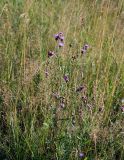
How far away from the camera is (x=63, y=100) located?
2.40 m

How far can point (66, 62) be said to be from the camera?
9.11 ft

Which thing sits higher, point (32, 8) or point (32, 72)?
point (32, 8)

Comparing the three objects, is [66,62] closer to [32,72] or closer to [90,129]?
[32,72]

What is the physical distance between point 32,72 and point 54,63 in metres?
0.19

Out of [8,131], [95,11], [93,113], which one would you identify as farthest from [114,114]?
[95,11]

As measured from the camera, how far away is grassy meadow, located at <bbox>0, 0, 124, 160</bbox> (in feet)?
7.46

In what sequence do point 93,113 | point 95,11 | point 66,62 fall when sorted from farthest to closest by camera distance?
point 95,11 < point 66,62 < point 93,113

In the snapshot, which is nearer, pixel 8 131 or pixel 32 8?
pixel 8 131

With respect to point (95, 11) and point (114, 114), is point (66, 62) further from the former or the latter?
point (95, 11)

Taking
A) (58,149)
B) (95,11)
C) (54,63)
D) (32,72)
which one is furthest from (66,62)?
(95,11)

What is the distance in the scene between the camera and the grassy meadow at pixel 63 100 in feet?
7.46

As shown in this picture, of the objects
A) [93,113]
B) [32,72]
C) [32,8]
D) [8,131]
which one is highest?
[32,8]

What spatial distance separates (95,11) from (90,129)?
1.67 metres

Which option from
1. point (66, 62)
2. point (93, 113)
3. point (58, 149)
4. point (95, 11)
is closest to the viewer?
point (58, 149)
